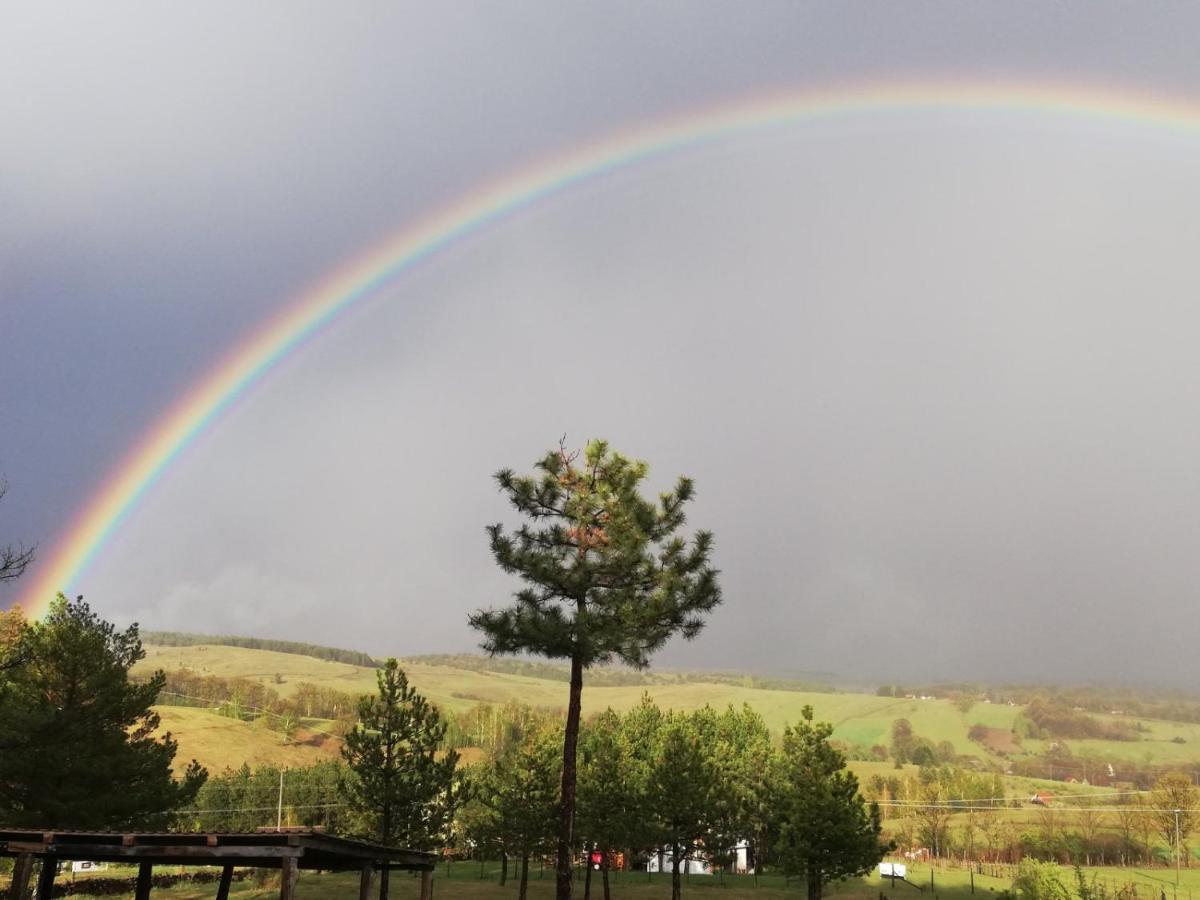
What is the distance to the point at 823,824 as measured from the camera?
125 ft

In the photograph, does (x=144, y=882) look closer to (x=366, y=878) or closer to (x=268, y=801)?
(x=366, y=878)

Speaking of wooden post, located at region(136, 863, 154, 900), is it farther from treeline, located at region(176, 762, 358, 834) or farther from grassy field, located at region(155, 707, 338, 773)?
grassy field, located at region(155, 707, 338, 773)

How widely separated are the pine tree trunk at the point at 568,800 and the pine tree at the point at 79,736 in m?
14.6

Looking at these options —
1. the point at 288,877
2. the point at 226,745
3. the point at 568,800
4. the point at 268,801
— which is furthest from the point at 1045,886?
the point at 226,745

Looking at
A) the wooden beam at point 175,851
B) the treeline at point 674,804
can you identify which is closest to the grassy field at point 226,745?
the treeline at point 674,804

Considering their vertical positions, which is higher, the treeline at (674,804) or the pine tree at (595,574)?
the pine tree at (595,574)

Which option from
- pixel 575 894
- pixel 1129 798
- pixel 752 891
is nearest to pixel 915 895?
pixel 752 891

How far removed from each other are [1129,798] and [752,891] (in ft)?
469

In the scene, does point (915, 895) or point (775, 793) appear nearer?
point (775, 793)

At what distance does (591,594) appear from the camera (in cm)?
3045

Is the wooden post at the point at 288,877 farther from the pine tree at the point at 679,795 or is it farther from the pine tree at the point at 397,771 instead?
the pine tree at the point at 679,795

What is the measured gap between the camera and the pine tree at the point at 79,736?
2995cm

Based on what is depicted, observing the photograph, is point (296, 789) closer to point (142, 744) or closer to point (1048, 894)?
point (142, 744)

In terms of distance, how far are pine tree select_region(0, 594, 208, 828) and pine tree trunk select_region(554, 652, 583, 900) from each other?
47.7 ft
